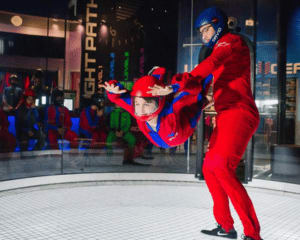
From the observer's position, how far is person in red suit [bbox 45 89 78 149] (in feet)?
19.4

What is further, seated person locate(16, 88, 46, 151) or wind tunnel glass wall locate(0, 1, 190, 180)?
seated person locate(16, 88, 46, 151)

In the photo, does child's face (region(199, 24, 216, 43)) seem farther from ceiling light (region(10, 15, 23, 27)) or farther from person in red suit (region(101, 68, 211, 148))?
ceiling light (region(10, 15, 23, 27))

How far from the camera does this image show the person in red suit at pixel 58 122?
591 cm

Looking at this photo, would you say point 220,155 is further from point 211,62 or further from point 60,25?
point 60,25

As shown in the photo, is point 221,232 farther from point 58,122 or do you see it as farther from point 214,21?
point 58,122

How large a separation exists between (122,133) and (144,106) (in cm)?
457

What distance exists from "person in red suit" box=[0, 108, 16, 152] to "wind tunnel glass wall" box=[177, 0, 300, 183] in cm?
361

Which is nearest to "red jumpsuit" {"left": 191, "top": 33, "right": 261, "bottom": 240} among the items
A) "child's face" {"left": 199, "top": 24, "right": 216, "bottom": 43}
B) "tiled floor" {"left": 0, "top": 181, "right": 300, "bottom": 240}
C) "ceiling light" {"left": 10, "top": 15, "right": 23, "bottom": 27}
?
"child's face" {"left": 199, "top": 24, "right": 216, "bottom": 43}

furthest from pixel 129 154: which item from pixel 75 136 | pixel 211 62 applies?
pixel 211 62

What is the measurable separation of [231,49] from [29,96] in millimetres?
5513

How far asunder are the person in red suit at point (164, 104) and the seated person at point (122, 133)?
3913 mm

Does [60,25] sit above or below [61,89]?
above

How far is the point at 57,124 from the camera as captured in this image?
7008 mm

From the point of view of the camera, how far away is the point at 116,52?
5.97 metres
